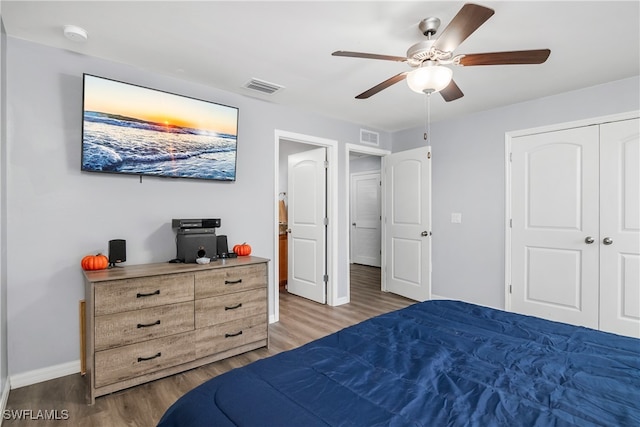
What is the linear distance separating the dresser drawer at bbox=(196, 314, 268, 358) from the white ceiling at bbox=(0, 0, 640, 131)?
2171 millimetres

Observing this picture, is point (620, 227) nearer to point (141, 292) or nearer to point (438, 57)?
point (438, 57)

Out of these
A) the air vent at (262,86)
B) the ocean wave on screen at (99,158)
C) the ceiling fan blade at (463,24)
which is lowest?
the ocean wave on screen at (99,158)

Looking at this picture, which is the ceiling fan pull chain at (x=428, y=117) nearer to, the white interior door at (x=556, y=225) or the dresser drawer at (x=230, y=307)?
the white interior door at (x=556, y=225)

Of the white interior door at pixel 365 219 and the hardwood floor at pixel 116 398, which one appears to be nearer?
the hardwood floor at pixel 116 398

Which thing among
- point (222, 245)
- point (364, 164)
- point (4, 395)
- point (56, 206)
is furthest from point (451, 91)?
point (364, 164)

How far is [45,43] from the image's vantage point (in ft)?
7.55

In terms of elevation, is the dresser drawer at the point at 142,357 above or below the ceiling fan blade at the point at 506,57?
below

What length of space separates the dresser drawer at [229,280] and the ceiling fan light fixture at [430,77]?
6.34 feet

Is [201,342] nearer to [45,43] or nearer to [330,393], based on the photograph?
[330,393]

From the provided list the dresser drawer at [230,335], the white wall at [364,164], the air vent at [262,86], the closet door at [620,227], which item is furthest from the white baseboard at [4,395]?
the white wall at [364,164]

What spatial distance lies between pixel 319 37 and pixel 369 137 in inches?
98.0

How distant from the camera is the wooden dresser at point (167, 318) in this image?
210 cm

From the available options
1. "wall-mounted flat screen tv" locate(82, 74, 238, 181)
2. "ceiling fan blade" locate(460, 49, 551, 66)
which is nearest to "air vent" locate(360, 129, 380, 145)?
"wall-mounted flat screen tv" locate(82, 74, 238, 181)

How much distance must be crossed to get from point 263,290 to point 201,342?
2.12ft
